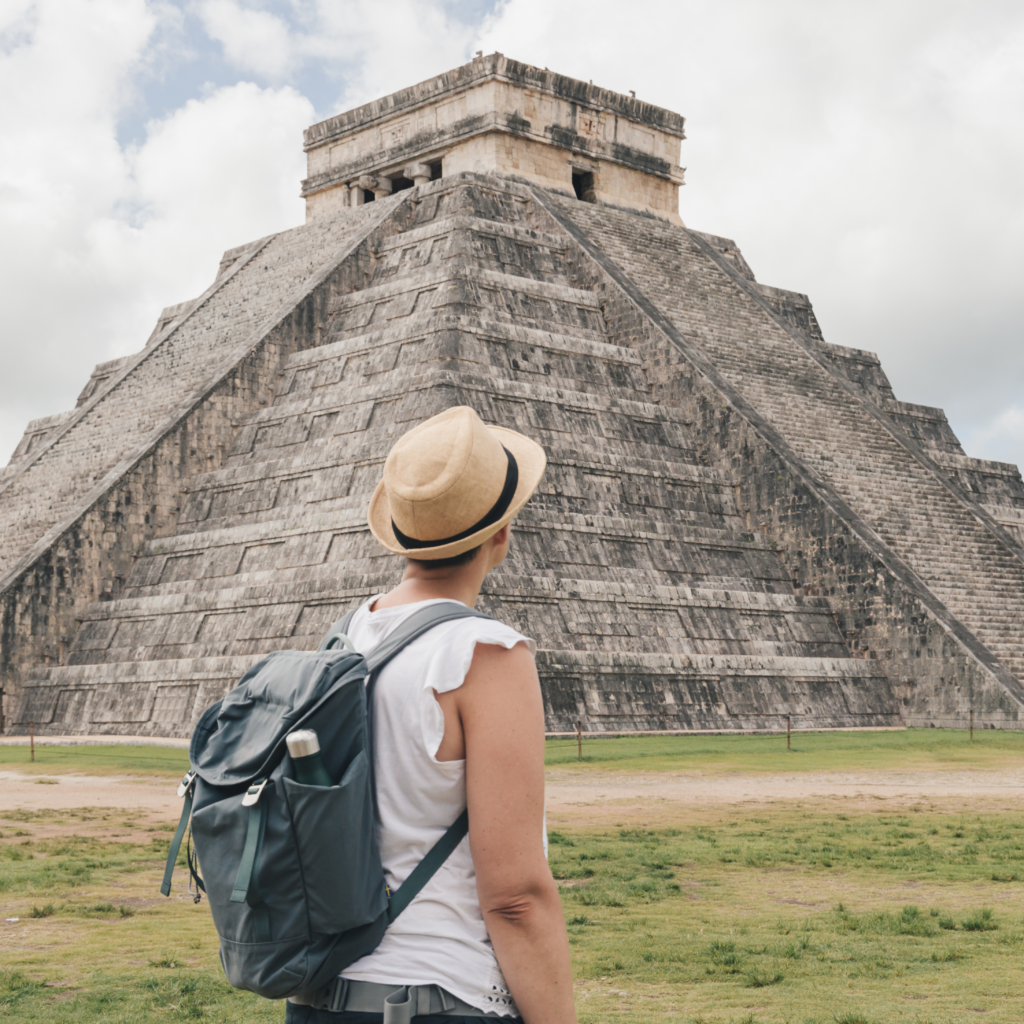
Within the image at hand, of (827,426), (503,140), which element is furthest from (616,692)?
(503,140)

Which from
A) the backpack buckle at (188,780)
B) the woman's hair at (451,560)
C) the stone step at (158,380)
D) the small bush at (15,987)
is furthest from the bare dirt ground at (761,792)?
the stone step at (158,380)

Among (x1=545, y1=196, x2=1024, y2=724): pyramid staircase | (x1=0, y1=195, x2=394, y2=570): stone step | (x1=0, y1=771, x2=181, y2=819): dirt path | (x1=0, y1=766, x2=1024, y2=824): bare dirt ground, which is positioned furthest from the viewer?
(x1=0, y1=195, x2=394, y2=570): stone step

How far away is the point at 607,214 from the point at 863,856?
83.4 feet

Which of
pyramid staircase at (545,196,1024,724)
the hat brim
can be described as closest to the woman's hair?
the hat brim

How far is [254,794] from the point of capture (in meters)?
2.39

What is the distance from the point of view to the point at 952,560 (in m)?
25.1

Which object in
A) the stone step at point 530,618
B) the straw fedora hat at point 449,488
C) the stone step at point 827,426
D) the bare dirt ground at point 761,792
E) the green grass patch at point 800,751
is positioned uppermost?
the stone step at point 827,426

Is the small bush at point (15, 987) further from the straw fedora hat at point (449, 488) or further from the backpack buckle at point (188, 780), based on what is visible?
the straw fedora hat at point (449, 488)

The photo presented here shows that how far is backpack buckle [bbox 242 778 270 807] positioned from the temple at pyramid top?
103 feet

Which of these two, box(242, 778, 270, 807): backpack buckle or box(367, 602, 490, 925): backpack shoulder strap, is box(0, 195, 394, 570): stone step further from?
box(242, 778, 270, 807): backpack buckle

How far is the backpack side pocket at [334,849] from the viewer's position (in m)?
2.38

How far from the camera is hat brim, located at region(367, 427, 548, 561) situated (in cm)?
282

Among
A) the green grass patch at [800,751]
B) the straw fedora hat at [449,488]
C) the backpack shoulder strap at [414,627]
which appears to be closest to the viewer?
the backpack shoulder strap at [414,627]

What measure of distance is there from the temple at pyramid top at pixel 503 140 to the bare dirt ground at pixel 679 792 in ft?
66.5
